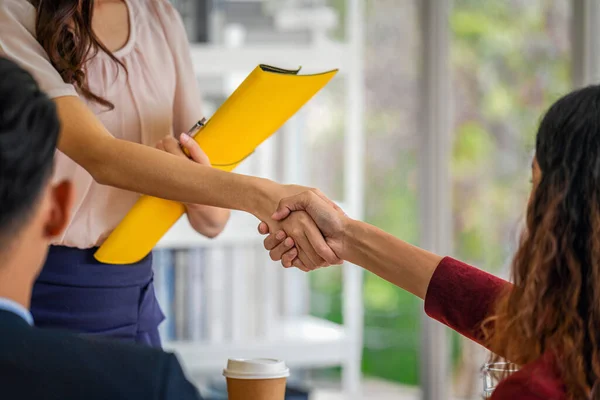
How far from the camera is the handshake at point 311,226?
161 cm

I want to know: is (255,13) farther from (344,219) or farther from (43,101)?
(43,101)

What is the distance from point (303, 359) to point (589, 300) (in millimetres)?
1905

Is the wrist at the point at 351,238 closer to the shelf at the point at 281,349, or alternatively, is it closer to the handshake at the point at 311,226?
the handshake at the point at 311,226

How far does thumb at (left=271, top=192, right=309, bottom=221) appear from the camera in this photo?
1.59 m

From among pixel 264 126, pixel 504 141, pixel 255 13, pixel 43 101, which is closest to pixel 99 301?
pixel 264 126

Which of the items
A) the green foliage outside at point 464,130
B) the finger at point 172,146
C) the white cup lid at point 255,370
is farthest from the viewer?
the green foliage outside at point 464,130

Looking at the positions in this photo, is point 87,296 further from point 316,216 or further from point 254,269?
point 254,269

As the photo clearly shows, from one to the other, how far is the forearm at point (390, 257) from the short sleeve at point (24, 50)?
1.89ft

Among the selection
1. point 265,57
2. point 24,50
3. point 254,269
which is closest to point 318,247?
point 24,50

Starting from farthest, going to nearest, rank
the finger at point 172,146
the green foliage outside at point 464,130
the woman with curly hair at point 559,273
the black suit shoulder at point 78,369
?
the green foliage outside at point 464,130 → the finger at point 172,146 → the woman with curly hair at point 559,273 → the black suit shoulder at point 78,369

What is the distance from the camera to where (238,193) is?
1.51 metres

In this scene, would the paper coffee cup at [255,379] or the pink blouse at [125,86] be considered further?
the pink blouse at [125,86]

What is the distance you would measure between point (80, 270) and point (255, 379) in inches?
18.1

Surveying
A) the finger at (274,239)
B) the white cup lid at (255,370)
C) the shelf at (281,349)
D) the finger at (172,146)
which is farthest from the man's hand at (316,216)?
the shelf at (281,349)
